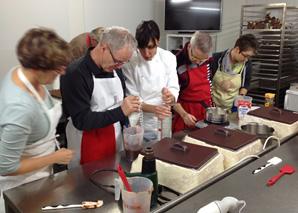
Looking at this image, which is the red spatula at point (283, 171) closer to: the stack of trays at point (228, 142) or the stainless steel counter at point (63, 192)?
the stack of trays at point (228, 142)

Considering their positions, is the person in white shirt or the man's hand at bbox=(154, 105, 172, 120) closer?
the man's hand at bbox=(154, 105, 172, 120)

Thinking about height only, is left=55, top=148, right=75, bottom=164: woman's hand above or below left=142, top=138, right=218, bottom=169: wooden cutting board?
below

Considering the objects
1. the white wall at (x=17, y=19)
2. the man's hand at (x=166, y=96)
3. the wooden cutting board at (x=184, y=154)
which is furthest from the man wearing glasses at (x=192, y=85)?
the white wall at (x=17, y=19)

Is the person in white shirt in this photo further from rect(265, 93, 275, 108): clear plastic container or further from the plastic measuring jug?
the plastic measuring jug

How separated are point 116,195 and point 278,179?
2.00ft

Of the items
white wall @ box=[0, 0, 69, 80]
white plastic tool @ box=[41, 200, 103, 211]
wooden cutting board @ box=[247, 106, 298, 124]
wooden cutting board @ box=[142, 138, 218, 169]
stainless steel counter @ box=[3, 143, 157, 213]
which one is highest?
white wall @ box=[0, 0, 69, 80]

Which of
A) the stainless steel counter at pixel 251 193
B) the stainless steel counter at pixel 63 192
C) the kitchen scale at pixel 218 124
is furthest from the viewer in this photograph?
the kitchen scale at pixel 218 124

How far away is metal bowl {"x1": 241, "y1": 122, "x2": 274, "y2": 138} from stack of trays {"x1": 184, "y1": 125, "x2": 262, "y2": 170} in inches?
9.4

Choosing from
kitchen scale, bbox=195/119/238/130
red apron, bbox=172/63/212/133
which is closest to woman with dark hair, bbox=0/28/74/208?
kitchen scale, bbox=195/119/238/130

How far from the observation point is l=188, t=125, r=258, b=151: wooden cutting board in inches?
51.4

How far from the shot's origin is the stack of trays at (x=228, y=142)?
→ 4.17 feet

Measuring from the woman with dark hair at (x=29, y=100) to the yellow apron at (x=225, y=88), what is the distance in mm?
1773

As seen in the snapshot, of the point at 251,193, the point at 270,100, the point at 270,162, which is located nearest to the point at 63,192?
the point at 251,193

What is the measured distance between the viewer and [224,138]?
1376mm
